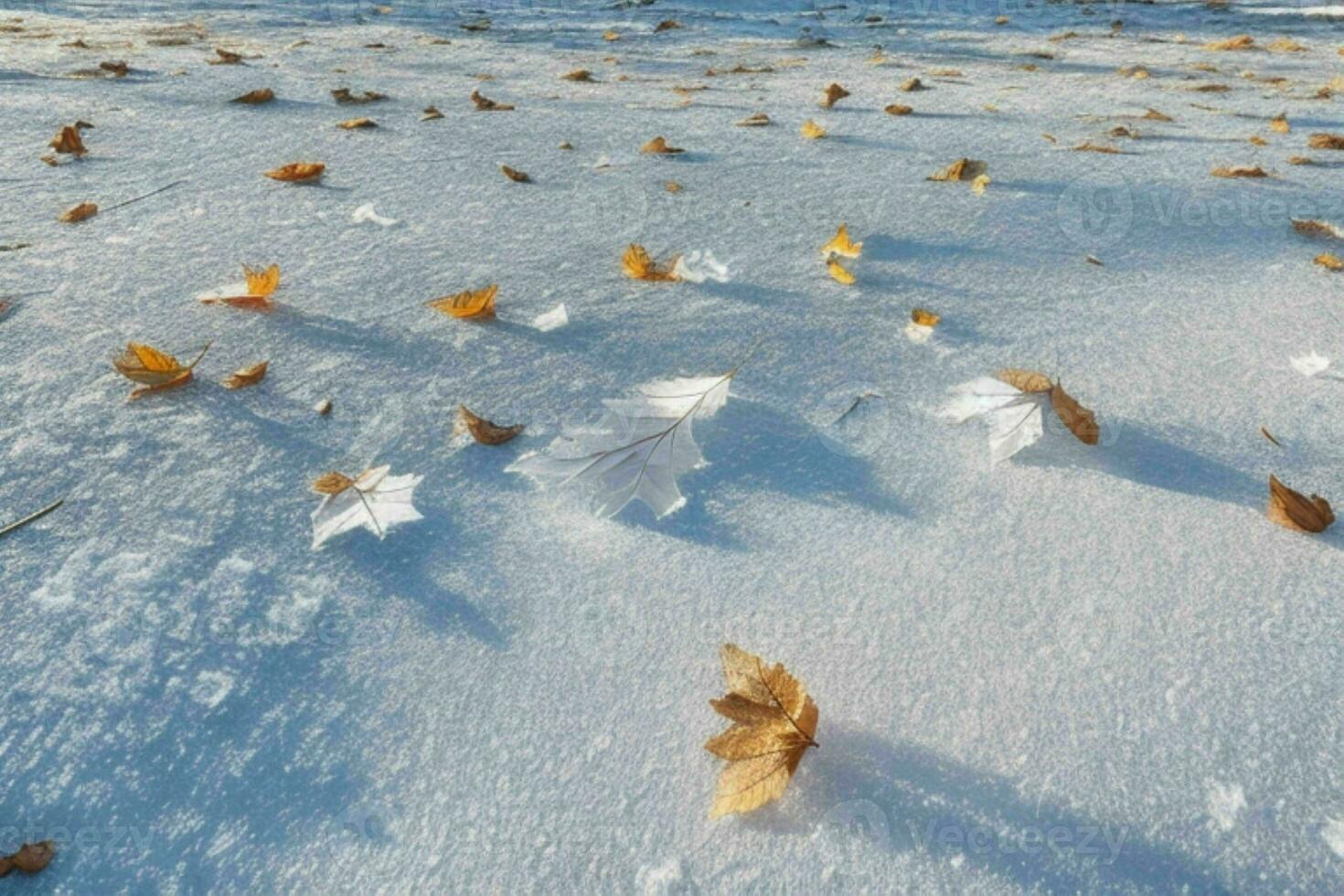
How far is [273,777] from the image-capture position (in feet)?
2.58

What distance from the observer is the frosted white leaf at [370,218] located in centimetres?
179

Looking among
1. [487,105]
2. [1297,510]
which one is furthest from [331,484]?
[487,105]

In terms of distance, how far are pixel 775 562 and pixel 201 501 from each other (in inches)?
28.9

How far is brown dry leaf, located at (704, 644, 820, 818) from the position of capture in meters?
0.76

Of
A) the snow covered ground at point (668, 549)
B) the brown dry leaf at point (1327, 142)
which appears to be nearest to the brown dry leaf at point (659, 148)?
the snow covered ground at point (668, 549)

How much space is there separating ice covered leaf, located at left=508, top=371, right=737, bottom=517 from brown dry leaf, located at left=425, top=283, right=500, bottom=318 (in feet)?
1.20

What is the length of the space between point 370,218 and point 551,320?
0.64 metres

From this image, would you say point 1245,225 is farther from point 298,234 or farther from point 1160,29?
point 1160,29

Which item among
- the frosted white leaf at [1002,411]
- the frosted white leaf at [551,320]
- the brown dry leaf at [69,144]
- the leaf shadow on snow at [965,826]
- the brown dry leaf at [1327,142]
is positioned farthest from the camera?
the brown dry leaf at [1327,142]

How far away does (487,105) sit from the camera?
8.93 feet

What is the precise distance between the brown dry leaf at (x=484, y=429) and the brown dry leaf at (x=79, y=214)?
1.17m

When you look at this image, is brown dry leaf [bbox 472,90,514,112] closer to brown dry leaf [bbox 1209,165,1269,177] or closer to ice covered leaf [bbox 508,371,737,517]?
ice covered leaf [bbox 508,371,737,517]

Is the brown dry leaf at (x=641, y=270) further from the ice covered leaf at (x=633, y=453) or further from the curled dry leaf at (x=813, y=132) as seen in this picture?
the curled dry leaf at (x=813, y=132)

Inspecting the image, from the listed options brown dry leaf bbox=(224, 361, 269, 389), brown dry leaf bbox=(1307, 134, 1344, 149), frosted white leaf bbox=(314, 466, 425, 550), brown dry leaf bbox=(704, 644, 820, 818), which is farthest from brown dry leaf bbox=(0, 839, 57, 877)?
brown dry leaf bbox=(1307, 134, 1344, 149)
